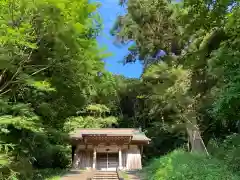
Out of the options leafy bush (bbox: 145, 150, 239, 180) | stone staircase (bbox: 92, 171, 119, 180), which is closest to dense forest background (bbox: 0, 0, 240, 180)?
leafy bush (bbox: 145, 150, 239, 180)

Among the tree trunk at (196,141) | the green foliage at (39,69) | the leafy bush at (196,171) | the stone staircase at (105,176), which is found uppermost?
the green foliage at (39,69)

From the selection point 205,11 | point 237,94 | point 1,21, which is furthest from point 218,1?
point 1,21

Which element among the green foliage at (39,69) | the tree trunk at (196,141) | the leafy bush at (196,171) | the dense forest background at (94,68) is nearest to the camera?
the leafy bush at (196,171)

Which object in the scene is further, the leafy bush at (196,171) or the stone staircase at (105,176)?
the stone staircase at (105,176)

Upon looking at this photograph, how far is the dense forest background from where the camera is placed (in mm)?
9289

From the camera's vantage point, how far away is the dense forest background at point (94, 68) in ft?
30.5

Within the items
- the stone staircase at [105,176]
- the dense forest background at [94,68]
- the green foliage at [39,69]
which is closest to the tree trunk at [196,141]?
the dense forest background at [94,68]

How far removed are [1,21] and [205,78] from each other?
11.6 metres

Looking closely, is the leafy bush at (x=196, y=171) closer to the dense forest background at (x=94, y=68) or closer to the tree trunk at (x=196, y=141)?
the dense forest background at (x=94, y=68)

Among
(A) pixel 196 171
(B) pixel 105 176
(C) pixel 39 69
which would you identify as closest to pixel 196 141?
(B) pixel 105 176

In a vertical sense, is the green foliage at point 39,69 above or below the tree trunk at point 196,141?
above

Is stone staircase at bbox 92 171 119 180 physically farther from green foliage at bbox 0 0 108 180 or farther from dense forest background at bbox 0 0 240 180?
green foliage at bbox 0 0 108 180

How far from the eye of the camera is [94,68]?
1318 centimetres

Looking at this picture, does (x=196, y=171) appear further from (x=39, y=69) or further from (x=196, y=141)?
(x=196, y=141)
